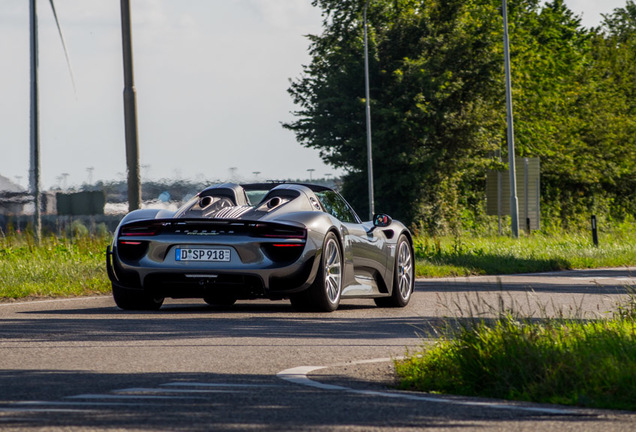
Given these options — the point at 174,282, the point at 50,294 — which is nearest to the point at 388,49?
the point at 50,294

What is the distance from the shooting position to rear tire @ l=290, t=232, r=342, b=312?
470 inches

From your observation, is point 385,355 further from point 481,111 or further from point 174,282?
point 481,111

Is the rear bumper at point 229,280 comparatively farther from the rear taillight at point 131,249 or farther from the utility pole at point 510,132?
the utility pole at point 510,132

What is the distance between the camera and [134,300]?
41.4ft

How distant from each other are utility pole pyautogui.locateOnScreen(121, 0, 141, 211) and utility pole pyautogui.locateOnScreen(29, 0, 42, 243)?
4.00m

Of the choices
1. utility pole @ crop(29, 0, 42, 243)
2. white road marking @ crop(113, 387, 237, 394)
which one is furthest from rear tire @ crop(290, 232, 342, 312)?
utility pole @ crop(29, 0, 42, 243)

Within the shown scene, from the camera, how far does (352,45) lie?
48.2 m

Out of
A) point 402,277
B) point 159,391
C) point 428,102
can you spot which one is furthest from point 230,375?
point 428,102

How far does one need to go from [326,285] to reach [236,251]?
3.52 feet

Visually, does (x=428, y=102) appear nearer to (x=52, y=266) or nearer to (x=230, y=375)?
(x=52, y=266)

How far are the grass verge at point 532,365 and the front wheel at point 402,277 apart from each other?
5770 mm

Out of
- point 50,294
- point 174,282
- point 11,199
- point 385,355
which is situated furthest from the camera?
point 11,199

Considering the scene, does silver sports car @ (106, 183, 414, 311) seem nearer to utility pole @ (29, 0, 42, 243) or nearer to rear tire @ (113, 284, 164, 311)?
rear tire @ (113, 284, 164, 311)

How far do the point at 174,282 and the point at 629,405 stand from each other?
20.7 feet
